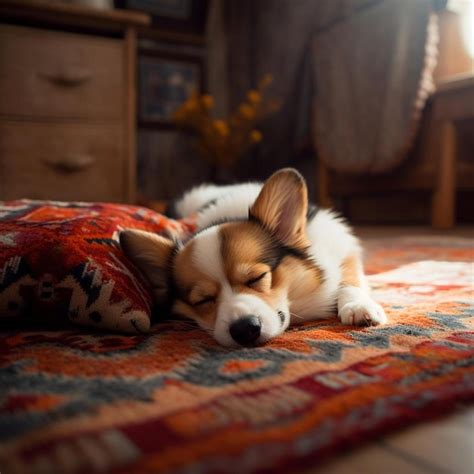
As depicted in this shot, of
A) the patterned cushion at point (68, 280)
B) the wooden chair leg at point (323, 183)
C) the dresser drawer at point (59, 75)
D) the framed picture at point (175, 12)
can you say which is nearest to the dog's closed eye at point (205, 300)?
the patterned cushion at point (68, 280)

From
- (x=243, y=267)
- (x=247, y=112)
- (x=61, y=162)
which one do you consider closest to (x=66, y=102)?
(x=61, y=162)

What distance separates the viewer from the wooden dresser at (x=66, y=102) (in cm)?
293

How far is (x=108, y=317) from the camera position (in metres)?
1.08

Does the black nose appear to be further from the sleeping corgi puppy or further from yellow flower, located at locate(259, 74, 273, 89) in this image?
yellow flower, located at locate(259, 74, 273, 89)

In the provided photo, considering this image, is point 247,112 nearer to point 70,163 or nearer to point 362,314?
point 70,163

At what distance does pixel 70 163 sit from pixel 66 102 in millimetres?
369

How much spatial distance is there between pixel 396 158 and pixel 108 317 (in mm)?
3091

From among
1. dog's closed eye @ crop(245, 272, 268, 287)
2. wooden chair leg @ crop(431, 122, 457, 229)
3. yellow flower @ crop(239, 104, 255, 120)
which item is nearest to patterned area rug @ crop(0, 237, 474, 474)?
dog's closed eye @ crop(245, 272, 268, 287)

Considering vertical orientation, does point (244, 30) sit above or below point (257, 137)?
above

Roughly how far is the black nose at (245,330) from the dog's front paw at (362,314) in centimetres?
27

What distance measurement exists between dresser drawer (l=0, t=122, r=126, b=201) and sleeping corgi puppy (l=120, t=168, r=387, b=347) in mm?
1852

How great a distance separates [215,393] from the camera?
2.37 feet

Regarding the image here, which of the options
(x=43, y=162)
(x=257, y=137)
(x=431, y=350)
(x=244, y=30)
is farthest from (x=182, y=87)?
(x=431, y=350)

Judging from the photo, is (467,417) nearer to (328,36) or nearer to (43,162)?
(43,162)
